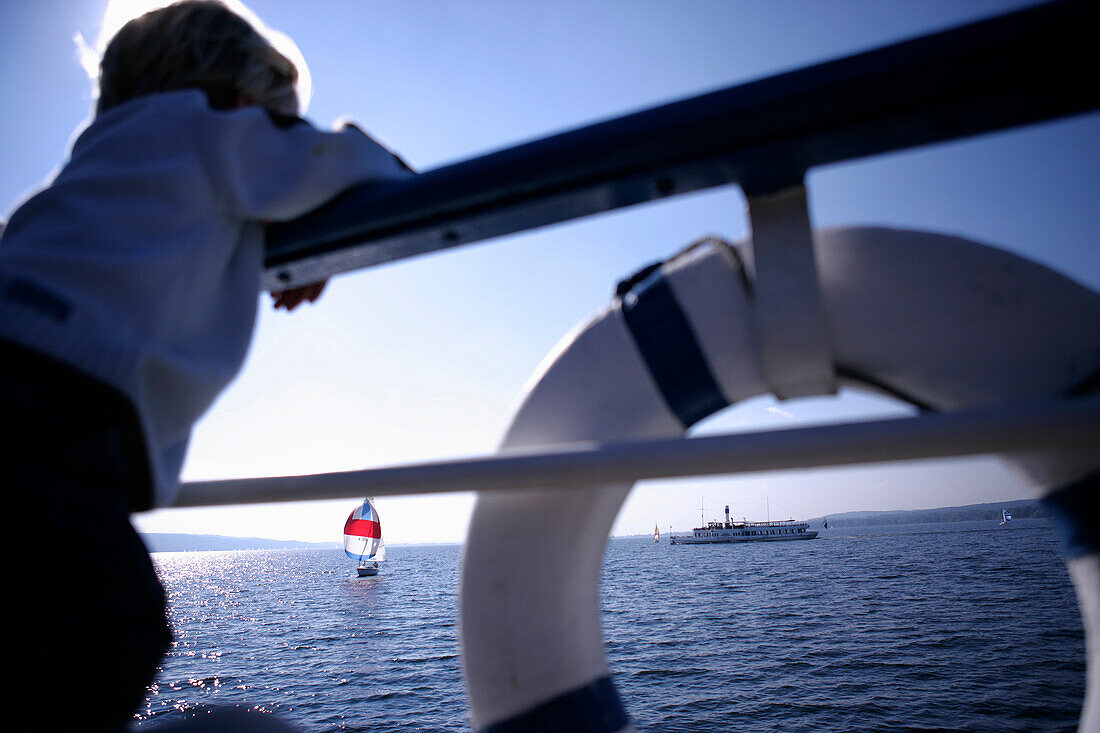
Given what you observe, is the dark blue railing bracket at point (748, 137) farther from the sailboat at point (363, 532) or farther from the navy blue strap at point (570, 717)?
the sailboat at point (363, 532)

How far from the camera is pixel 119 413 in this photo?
45 centimetres

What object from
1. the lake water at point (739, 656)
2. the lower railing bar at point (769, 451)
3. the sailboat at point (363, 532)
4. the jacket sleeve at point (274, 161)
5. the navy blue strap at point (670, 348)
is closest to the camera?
the lower railing bar at point (769, 451)

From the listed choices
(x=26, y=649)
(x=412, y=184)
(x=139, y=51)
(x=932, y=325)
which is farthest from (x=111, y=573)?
(x=932, y=325)

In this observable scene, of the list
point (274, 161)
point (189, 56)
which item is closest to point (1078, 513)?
point (274, 161)

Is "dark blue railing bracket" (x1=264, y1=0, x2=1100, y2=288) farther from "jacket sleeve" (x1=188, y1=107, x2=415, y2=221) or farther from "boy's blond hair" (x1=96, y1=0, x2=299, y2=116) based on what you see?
"boy's blond hair" (x1=96, y1=0, x2=299, y2=116)

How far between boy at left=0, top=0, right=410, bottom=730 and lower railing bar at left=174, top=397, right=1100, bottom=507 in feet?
0.60

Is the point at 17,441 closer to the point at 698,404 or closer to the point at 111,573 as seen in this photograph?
the point at 111,573

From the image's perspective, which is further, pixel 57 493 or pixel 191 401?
pixel 191 401

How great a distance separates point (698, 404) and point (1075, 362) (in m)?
0.35

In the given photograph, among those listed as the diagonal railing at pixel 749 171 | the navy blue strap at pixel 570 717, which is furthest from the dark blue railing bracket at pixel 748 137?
the navy blue strap at pixel 570 717

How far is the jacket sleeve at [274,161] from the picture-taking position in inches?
21.0

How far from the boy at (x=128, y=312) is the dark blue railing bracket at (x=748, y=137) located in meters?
0.07

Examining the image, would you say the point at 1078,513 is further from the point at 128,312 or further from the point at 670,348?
the point at 128,312

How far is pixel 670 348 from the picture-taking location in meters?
0.67
